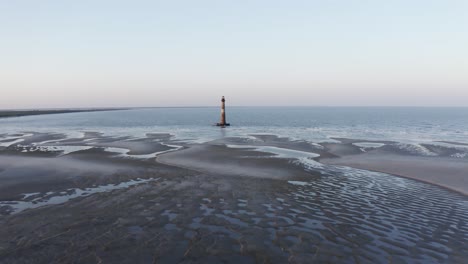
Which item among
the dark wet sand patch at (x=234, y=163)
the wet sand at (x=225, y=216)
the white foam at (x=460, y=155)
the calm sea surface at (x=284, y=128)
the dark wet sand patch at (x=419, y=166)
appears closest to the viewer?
the wet sand at (x=225, y=216)

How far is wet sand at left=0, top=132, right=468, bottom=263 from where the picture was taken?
838 cm

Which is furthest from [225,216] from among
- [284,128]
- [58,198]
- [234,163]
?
[284,128]

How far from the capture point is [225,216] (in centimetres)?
1130

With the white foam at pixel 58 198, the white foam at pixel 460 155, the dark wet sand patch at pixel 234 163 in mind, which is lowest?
the white foam at pixel 460 155

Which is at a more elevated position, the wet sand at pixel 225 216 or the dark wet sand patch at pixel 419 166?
the wet sand at pixel 225 216

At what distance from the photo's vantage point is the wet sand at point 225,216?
330 inches

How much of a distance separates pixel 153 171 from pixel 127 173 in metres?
1.59

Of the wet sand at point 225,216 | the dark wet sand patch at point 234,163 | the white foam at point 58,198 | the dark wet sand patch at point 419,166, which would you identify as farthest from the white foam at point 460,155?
the white foam at point 58,198

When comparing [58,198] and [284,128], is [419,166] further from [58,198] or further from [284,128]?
[284,128]

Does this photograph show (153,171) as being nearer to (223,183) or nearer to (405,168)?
(223,183)

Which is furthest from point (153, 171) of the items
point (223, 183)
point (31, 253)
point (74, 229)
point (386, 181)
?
point (386, 181)

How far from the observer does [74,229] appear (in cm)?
996

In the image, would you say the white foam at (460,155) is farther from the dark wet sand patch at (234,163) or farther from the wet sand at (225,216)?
the dark wet sand patch at (234,163)

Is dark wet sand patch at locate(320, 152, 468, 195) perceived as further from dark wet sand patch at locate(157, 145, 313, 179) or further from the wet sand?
dark wet sand patch at locate(157, 145, 313, 179)
